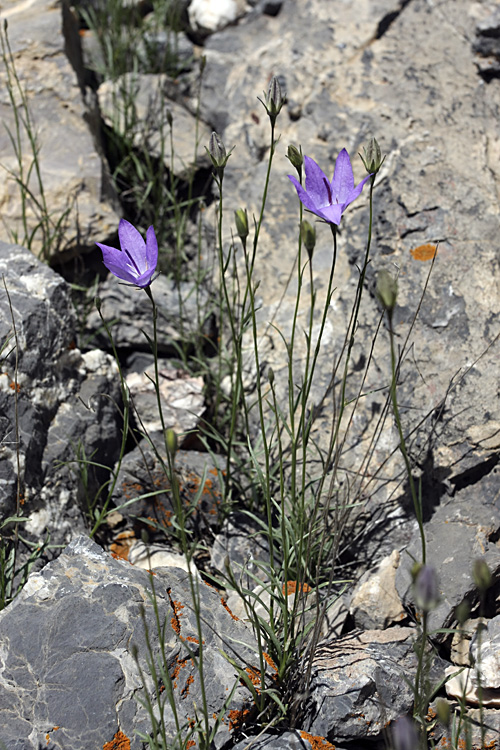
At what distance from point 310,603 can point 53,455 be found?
110 centimetres

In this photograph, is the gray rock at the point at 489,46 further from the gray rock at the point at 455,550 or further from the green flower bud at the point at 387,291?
the green flower bud at the point at 387,291

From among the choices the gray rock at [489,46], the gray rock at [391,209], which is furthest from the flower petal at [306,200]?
the gray rock at [489,46]

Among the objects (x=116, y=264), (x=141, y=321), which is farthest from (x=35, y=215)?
(x=116, y=264)

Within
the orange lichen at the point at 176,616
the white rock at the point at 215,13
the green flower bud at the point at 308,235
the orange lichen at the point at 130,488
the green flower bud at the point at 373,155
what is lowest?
the orange lichen at the point at 130,488

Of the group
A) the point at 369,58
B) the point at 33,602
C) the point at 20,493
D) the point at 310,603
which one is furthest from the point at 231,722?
the point at 369,58

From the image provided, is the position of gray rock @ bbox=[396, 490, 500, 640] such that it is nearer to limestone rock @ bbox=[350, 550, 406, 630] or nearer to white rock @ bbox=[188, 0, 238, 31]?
limestone rock @ bbox=[350, 550, 406, 630]

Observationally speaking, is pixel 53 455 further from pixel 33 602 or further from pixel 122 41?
pixel 122 41

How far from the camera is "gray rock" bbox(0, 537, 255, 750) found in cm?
164

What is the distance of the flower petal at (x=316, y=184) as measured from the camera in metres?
1.74

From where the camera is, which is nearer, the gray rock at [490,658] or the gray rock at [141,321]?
the gray rock at [490,658]

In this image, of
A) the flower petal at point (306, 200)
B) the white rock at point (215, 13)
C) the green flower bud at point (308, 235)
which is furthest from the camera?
the white rock at point (215, 13)

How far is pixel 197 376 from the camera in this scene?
3014 millimetres

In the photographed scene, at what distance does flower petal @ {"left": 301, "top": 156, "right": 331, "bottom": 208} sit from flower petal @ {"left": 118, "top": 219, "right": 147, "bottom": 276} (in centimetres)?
51

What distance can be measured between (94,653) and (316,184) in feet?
4.79
